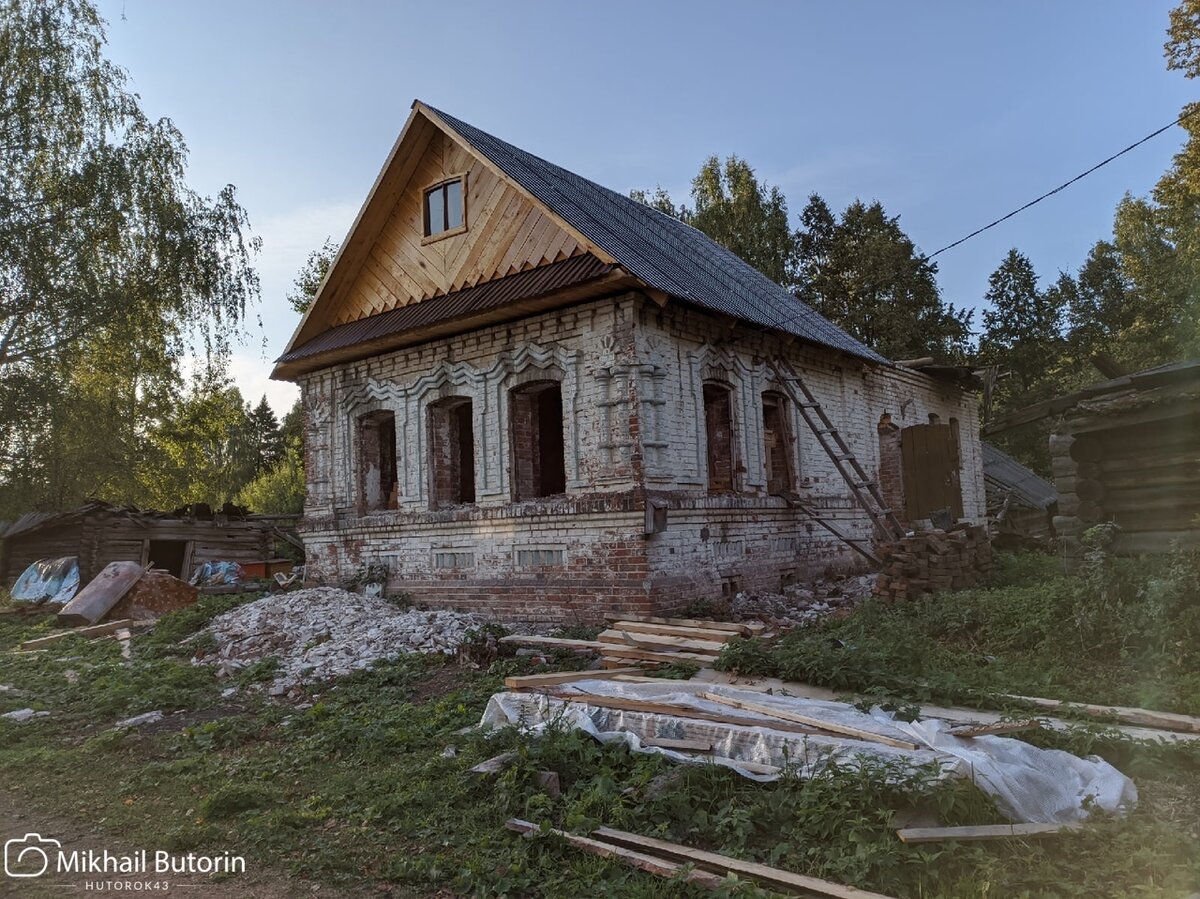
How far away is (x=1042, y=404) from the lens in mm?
8961

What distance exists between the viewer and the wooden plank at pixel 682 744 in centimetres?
468

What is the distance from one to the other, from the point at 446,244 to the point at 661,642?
23.5 ft

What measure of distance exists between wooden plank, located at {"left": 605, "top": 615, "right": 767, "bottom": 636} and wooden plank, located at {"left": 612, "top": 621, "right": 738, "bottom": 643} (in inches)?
3.4

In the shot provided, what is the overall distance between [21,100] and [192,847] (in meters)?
19.2

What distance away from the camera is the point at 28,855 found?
409 cm

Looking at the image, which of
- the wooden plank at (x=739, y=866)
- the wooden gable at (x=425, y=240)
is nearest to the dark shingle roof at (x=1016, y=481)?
the wooden gable at (x=425, y=240)

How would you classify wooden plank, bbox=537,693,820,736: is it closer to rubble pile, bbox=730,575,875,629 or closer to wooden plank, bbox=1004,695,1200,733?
wooden plank, bbox=1004,695,1200,733

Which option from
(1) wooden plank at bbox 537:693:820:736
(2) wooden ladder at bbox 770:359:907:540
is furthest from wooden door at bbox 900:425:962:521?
(1) wooden plank at bbox 537:693:820:736

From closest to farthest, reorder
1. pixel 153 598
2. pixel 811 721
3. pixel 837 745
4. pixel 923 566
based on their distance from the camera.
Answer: pixel 837 745 < pixel 811 721 < pixel 923 566 < pixel 153 598

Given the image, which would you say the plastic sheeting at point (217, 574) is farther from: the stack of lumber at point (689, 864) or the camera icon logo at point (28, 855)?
the stack of lumber at point (689, 864)

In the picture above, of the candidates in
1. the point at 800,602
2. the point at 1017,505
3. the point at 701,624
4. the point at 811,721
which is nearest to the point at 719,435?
the point at 800,602

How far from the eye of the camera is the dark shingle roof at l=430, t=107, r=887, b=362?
10.2 m

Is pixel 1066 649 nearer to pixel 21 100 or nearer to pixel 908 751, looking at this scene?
pixel 908 751

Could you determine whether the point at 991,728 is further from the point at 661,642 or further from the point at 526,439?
the point at 526,439
